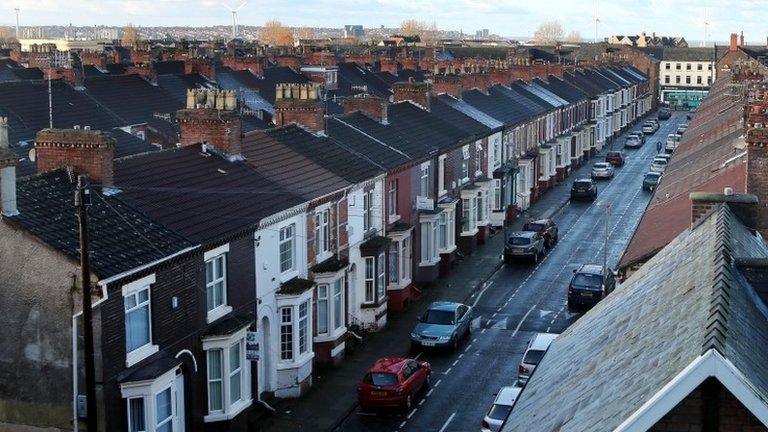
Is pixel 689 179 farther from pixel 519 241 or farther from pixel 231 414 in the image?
pixel 231 414

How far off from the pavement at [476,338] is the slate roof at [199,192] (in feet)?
18.5

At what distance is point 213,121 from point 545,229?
26.9 meters

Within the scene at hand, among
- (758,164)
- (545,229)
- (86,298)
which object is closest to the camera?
(86,298)

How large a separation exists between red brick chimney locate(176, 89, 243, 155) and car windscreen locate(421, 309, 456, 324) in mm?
8993

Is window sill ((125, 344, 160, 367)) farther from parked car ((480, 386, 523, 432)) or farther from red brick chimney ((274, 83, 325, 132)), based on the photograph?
red brick chimney ((274, 83, 325, 132))

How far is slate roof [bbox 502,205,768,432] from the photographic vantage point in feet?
35.6

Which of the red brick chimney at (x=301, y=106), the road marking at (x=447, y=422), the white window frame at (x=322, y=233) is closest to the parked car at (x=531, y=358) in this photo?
the road marking at (x=447, y=422)

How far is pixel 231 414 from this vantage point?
89.4 ft

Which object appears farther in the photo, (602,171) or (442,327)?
(602,171)

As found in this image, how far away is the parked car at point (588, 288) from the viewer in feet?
139

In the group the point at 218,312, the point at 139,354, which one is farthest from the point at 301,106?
the point at 139,354

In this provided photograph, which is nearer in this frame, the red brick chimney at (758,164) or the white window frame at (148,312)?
the white window frame at (148,312)

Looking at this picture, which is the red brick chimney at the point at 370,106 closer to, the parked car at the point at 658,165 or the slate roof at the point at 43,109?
the slate roof at the point at 43,109

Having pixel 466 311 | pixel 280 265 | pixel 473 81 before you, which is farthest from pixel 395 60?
pixel 280 265
